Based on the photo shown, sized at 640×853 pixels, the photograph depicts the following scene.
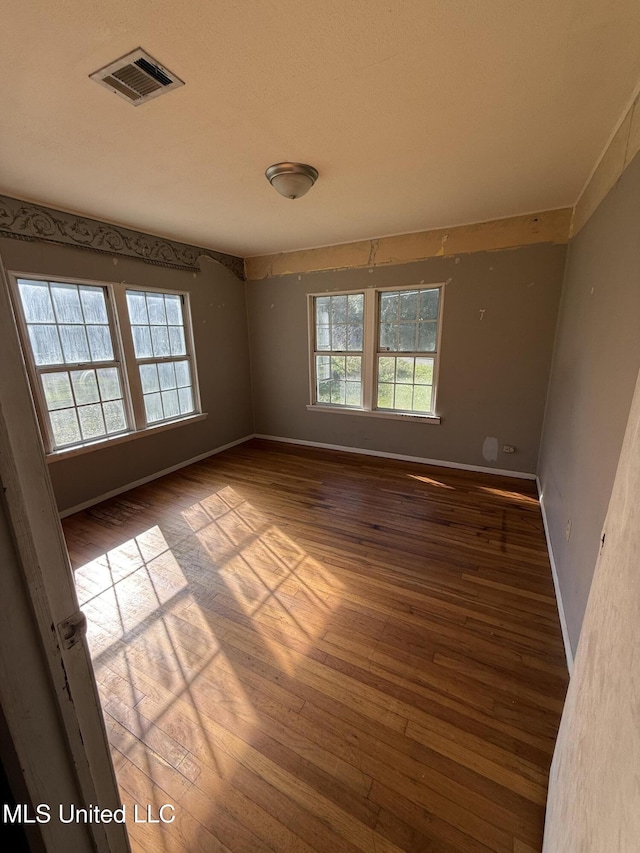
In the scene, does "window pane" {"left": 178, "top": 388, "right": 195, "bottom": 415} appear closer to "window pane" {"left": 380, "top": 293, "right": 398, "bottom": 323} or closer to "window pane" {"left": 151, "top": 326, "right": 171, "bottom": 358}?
"window pane" {"left": 151, "top": 326, "right": 171, "bottom": 358}

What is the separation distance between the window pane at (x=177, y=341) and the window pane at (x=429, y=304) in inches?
108

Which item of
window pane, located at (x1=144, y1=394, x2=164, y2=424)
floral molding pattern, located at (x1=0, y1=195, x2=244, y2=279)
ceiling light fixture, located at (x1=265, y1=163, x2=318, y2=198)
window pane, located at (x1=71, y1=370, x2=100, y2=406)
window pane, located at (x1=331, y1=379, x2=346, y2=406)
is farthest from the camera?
window pane, located at (x1=331, y1=379, x2=346, y2=406)

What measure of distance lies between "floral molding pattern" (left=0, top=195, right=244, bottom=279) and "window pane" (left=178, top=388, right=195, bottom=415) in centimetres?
138

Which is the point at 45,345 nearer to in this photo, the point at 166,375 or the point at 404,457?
the point at 166,375

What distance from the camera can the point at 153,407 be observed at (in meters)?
3.78

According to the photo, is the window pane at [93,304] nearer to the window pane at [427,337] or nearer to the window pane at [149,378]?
the window pane at [149,378]

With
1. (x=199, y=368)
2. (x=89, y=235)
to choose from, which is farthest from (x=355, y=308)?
(x=89, y=235)

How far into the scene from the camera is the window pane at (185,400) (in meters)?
4.11

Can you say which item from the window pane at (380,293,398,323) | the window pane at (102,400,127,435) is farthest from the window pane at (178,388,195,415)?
the window pane at (380,293,398,323)

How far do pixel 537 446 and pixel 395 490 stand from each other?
59.3 inches

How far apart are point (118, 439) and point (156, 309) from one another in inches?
56.3

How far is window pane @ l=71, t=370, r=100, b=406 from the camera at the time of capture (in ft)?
10.0

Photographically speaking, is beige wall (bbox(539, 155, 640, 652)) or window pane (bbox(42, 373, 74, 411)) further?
window pane (bbox(42, 373, 74, 411))

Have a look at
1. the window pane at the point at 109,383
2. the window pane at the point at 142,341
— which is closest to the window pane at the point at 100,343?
the window pane at the point at 109,383
